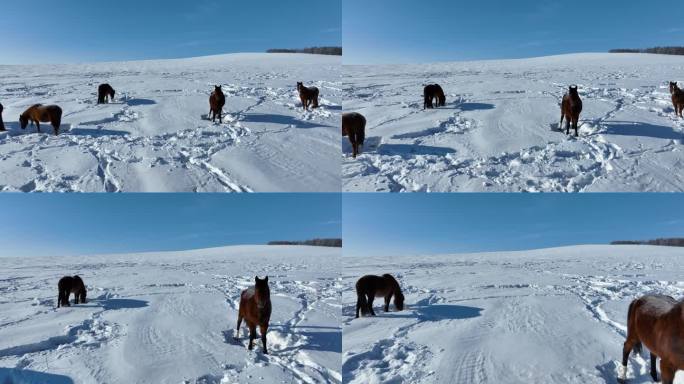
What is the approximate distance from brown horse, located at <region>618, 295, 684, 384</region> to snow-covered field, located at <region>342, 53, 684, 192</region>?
10.4 ft

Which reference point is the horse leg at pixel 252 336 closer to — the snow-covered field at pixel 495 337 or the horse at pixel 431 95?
the snow-covered field at pixel 495 337

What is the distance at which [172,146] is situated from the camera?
9500 millimetres

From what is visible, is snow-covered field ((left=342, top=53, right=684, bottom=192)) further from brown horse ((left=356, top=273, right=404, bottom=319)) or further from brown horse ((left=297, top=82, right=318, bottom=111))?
brown horse ((left=356, top=273, right=404, bottom=319))

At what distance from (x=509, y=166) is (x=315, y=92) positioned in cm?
671

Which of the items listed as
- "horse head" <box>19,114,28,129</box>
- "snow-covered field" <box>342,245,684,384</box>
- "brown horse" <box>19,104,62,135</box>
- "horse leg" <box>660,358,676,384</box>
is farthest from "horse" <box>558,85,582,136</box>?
"horse head" <box>19,114,28,129</box>

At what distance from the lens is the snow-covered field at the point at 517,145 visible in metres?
7.96

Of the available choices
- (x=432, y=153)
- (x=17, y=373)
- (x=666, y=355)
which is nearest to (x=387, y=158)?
(x=432, y=153)

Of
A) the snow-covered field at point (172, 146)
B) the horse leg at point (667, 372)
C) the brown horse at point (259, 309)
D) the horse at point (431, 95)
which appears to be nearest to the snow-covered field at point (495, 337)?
the horse leg at point (667, 372)

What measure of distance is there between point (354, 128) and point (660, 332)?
Result: 5.98m

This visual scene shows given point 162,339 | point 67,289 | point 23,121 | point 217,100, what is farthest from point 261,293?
point 23,121

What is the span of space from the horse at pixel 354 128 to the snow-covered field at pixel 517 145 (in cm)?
31

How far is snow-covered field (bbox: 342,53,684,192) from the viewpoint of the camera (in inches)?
313

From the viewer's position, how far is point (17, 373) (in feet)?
17.7

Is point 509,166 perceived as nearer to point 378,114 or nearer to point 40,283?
point 378,114
